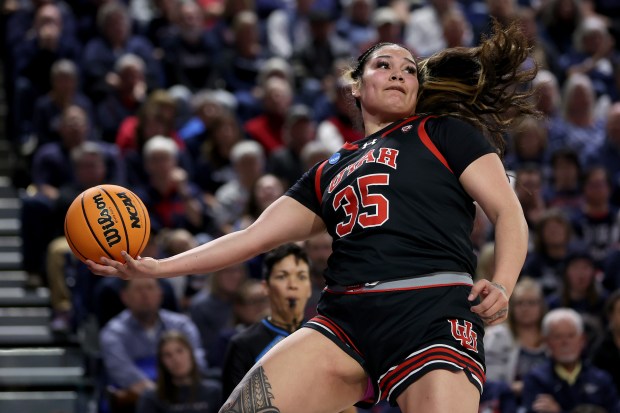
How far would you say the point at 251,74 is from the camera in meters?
11.7

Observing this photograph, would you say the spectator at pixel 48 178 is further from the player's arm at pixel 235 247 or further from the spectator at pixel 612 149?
the player's arm at pixel 235 247

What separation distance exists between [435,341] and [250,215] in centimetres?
533

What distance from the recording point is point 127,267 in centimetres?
428

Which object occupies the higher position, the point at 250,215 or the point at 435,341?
the point at 250,215

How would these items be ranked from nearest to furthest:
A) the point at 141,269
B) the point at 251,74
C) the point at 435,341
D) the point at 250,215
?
the point at 435,341
the point at 141,269
the point at 250,215
the point at 251,74

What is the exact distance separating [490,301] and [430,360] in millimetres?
348

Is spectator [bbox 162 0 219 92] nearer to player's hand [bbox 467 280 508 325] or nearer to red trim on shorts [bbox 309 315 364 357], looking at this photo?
red trim on shorts [bbox 309 315 364 357]

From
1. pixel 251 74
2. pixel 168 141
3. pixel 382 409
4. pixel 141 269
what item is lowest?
pixel 382 409

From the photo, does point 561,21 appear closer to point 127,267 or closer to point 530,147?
point 530,147

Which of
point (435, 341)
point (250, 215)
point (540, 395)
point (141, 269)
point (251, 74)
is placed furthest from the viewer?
point (251, 74)

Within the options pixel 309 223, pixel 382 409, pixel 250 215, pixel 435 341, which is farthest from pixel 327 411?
pixel 250 215

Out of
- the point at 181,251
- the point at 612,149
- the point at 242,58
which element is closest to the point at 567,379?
the point at 181,251

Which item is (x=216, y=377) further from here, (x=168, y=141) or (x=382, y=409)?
(x=168, y=141)

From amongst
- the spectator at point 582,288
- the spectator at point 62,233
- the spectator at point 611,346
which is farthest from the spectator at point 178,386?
the spectator at point 582,288
